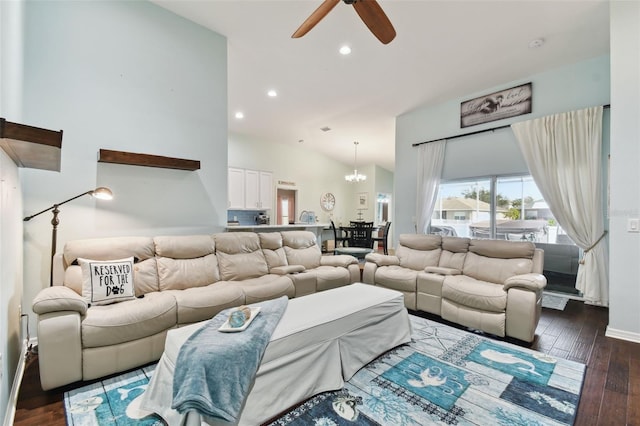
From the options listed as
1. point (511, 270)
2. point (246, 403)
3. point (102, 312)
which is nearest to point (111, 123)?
point (102, 312)

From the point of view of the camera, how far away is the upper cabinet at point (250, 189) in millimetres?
7086

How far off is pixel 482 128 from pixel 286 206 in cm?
532

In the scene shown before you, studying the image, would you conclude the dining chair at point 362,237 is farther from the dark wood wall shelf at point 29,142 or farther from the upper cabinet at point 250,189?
the dark wood wall shelf at point 29,142

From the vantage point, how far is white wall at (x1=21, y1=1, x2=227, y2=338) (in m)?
2.73

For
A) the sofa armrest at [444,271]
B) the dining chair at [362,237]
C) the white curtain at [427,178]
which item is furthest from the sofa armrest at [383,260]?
the dining chair at [362,237]

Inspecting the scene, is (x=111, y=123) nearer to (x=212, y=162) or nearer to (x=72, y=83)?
(x=72, y=83)

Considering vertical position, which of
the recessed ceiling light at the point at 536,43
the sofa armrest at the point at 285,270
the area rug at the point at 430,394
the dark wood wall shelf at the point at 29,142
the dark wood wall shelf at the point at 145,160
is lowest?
the area rug at the point at 430,394

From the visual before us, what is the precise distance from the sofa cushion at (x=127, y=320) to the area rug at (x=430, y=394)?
0.31 m

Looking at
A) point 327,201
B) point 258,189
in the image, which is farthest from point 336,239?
point 258,189

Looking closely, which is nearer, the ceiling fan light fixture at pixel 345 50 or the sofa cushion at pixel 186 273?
the sofa cushion at pixel 186 273

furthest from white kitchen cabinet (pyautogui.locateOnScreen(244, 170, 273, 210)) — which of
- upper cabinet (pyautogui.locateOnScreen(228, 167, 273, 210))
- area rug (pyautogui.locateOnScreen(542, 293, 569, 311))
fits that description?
area rug (pyautogui.locateOnScreen(542, 293, 569, 311))

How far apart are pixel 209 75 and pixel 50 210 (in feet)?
7.79

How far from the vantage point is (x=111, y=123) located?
3111 mm

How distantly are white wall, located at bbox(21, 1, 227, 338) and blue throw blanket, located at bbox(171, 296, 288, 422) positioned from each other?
2173mm
